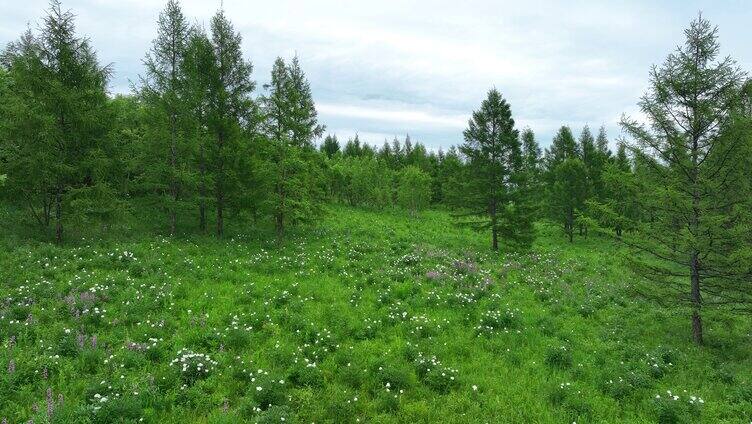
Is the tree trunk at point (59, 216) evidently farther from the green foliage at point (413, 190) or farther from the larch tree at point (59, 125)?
the green foliage at point (413, 190)

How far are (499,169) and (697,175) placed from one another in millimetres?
15012

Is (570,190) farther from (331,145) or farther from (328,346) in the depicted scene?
(331,145)

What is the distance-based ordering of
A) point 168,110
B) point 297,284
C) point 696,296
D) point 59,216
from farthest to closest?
1. point 168,110
2. point 59,216
3. point 297,284
4. point 696,296

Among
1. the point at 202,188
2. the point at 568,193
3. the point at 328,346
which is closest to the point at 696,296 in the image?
the point at 328,346

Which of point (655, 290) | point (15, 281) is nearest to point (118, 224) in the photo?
point (15, 281)

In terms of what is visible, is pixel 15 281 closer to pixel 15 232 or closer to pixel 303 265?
pixel 15 232

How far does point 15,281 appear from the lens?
12648mm

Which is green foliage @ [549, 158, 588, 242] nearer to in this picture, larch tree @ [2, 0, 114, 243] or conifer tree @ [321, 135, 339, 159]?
larch tree @ [2, 0, 114, 243]

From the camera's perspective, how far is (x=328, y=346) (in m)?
11.0

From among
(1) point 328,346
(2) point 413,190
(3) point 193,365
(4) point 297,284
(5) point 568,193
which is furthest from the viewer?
(2) point 413,190

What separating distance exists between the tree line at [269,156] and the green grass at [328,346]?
249 cm

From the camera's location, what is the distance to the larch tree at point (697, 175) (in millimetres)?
12188

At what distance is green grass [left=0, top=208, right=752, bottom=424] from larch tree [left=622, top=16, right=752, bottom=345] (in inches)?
53.2

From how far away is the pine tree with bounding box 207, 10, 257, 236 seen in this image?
72.5 ft
